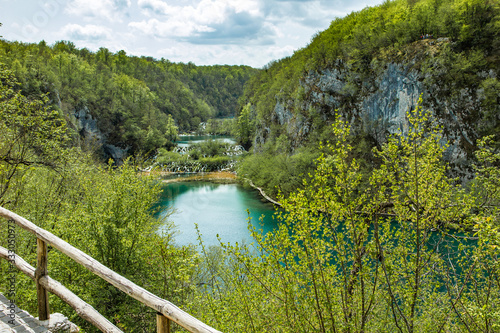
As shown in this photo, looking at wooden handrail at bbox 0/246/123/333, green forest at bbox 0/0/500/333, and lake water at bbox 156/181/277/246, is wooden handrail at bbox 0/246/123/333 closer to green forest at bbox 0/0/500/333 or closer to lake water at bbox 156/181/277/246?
green forest at bbox 0/0/500/333

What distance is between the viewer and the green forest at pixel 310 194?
5.50 meters

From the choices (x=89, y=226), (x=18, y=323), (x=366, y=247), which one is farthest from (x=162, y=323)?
(x=89, y=226)

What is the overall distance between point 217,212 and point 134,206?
21095mm

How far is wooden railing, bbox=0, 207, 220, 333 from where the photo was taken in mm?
2428

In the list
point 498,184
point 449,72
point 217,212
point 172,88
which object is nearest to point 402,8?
point 449,72

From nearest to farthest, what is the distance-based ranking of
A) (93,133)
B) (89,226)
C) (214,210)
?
(89,226), (214,210), (93,133)

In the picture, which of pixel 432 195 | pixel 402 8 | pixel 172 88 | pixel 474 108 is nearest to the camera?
pixel 432 195

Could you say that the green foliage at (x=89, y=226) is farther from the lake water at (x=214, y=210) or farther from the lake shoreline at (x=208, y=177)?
the lake shoreline at (x=208, y=177)

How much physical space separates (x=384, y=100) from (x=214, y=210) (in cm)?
2057

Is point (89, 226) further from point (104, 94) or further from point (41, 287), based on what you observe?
point (104, 94)

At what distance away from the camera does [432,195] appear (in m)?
5.55

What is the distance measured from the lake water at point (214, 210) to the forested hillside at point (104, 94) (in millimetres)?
13531

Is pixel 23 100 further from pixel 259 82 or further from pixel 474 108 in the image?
pixel 259 82

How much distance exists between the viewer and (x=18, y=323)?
334 cm
